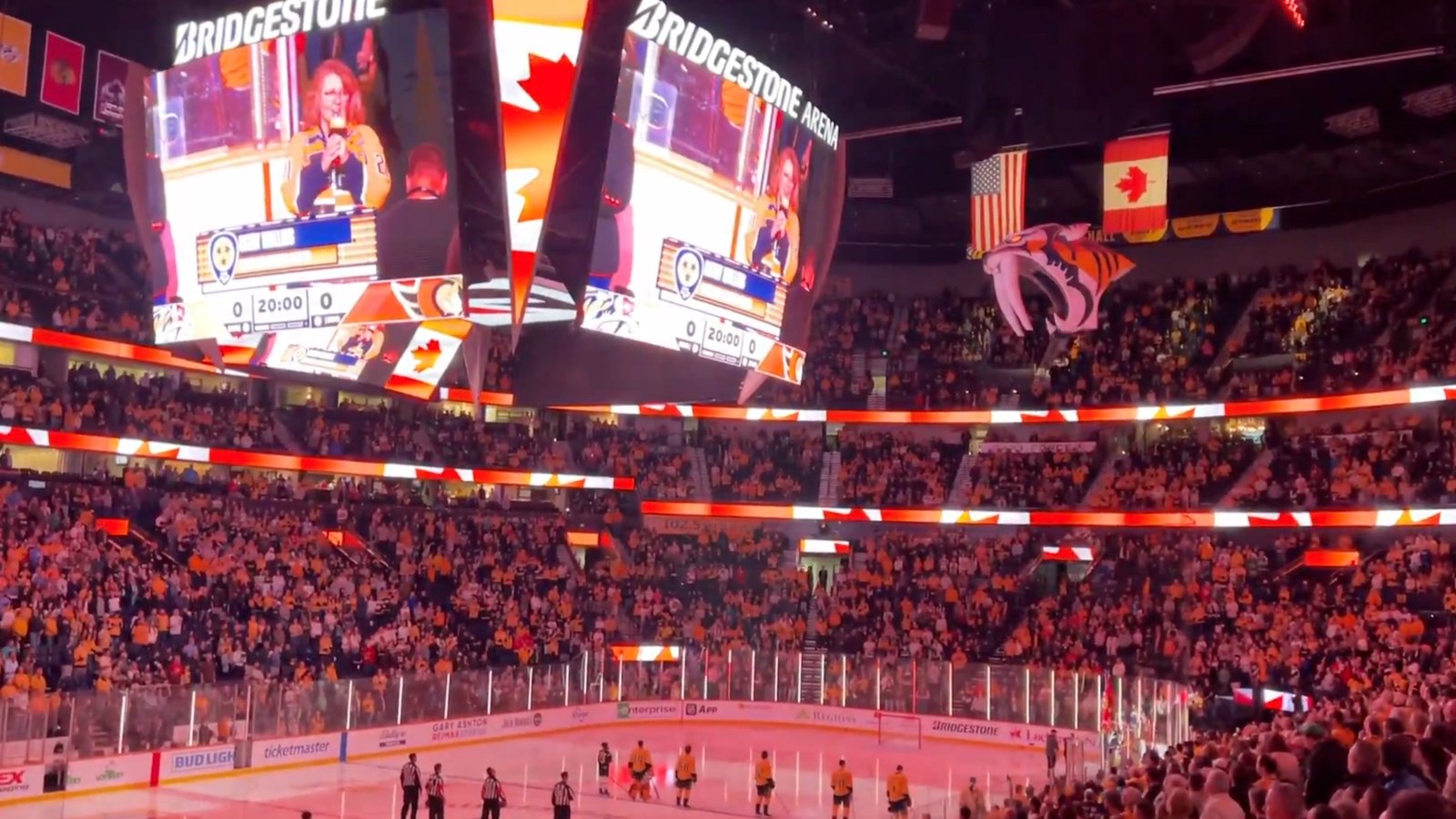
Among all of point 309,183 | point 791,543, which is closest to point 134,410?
point 309,183

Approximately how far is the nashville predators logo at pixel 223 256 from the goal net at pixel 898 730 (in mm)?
21044

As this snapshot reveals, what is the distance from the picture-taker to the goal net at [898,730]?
32.3 meters

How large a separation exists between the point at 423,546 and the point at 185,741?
1270 cm

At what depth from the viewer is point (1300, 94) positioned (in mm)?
29125

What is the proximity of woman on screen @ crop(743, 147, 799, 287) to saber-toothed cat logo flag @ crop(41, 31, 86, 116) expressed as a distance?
51.9 ft

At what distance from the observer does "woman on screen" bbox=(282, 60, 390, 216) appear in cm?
1638

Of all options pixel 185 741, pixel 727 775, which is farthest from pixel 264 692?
pixel 727 775

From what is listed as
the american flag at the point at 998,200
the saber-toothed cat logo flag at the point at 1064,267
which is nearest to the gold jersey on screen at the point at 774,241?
the saber-toothed cat logo flag at the point at 1064,267

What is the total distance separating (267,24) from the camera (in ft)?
55.9

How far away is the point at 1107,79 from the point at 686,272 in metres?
8.11

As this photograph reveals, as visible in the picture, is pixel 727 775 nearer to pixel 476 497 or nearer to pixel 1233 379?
pixel 476 497

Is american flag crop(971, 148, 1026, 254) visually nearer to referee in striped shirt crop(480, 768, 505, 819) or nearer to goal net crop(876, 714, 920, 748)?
referee in striped shirt crop(480, 768, 505, 819)

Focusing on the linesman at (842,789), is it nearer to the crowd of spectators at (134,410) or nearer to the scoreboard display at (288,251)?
the scoreboard display at (288,251)

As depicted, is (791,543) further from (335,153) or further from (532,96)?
(532,96)
